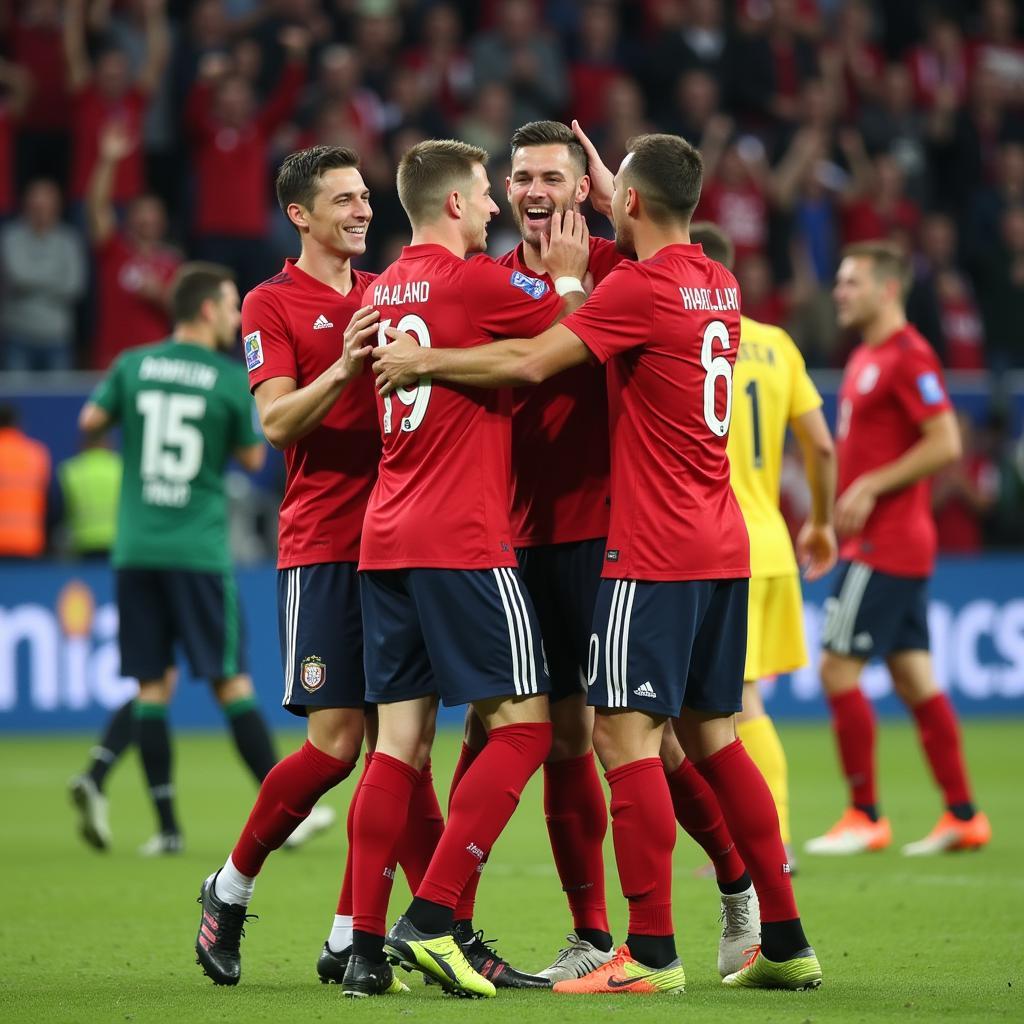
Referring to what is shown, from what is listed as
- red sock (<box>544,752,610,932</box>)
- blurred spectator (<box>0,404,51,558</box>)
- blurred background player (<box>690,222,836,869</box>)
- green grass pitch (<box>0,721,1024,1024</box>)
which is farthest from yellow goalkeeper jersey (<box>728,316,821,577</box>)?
blurred spectator (<box>0,404,51,558</box>)

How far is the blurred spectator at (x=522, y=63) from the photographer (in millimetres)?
17188

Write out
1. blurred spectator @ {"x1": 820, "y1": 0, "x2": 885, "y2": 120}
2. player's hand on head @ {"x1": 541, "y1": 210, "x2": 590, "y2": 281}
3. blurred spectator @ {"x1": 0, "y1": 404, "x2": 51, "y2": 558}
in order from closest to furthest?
player's hand on head @ {"x1": 541, "y1": 210, "x2": 590, "y2": 281} < blurred spectator @ {"x1": 0, "y1": 404, "x2": 51, "y2": 558} < blurred spectator @ {"x1": 820, "y1": 0, "x2": 885, "y2": 120}

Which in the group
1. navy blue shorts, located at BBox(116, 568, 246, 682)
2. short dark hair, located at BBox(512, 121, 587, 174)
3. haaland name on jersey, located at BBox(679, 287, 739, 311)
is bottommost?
Answer: navy blue shorts, located at BBox(116, 568, 246, 682)

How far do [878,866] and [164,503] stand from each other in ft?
12.0

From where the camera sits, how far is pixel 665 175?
5379 millimetres

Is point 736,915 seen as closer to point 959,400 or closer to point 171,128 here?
point 959,400

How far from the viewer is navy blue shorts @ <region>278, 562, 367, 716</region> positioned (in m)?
5.58

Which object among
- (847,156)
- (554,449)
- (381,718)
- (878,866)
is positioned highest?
(847,156)

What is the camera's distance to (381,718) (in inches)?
211

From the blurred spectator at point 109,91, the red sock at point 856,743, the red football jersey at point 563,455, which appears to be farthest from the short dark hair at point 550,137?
the blurred spectator at point 109,91

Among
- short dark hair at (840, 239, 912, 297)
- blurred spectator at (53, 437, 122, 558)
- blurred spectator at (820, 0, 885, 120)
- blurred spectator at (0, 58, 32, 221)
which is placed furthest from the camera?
blurred spectator at (820, 0, 885, 120)

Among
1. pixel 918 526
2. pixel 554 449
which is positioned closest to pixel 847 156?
pixel 918 526

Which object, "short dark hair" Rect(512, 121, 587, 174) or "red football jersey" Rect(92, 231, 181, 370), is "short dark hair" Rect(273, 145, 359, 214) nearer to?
"short dark hair" Rect(512, 121, 587, 174)

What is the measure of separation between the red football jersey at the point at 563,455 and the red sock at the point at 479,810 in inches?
27.5
